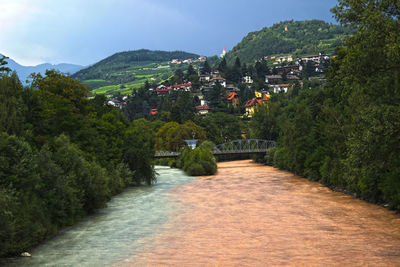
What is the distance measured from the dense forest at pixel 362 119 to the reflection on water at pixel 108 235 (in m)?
15.0

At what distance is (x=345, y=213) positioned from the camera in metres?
35.8

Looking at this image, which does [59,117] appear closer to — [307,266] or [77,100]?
[77,100]

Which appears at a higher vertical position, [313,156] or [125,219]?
[313,156]

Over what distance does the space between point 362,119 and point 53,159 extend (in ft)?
71.5

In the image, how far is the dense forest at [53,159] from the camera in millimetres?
24825

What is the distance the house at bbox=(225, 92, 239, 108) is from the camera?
167925 millimetres

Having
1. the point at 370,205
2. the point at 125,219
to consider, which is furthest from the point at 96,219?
the point at 370,205

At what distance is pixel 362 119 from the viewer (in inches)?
1058

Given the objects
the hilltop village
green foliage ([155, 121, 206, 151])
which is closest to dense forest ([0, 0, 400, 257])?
green foliage ([155, 121, 206, 151])

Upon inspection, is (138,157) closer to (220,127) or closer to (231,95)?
(220,127)

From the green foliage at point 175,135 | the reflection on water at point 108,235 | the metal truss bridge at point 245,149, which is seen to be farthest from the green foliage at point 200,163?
the reflection on water at point 108,235

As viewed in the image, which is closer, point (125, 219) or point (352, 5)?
point (352, 5)

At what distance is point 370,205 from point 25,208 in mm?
28051

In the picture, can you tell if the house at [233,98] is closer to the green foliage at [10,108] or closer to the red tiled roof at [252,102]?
the red tiled roof at [252,102]
